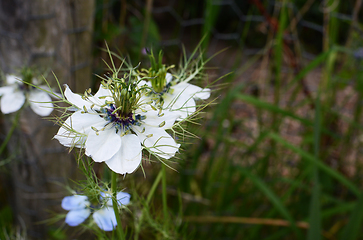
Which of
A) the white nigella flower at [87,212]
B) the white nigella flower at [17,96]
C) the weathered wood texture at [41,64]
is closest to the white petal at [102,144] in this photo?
the white nigella flower at [87,212]

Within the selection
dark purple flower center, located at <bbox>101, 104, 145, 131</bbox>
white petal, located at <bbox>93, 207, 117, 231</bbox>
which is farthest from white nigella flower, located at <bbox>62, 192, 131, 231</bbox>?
dark purple flower center, located at <bbox>101, 104, 145, 131</bbox>

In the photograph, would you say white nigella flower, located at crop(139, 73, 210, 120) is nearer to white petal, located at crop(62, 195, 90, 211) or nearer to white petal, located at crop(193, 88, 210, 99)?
white petal, located at crop(193, 88, 210, 99)

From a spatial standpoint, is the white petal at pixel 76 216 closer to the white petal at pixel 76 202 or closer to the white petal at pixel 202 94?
the white petal at pixel 76 202

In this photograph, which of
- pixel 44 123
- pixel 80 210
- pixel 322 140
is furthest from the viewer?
pixel 322 140

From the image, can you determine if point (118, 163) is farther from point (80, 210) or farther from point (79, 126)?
point (80, 210)

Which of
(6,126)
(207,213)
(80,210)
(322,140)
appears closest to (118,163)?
(80,210)

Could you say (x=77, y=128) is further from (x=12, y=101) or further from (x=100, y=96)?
(x=12, y=101)
